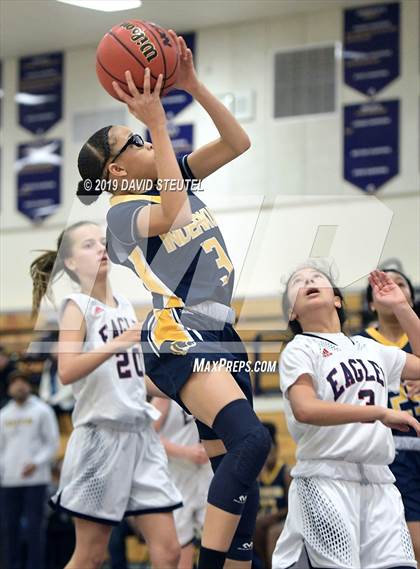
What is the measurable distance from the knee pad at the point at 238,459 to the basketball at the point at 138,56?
1.39m

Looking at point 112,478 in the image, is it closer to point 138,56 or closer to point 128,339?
point 128,339

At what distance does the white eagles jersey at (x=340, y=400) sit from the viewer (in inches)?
162

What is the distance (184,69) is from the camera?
431cm

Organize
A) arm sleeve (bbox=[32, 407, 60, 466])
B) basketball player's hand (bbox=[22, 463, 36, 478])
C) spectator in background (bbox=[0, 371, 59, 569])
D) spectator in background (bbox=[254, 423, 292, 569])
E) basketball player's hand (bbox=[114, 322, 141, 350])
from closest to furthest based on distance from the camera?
basketball player's hand (bbox=[114, 322, 141, 350]), spectator in background (bbox=[254, 423, 292, 569]), spectator in background (bbox=[0, 371, 59, 569]), basketball player's hand (bbox=[22, 463, 36, 478]), arm sleeve (bbox=[32, 407, 60, 466])

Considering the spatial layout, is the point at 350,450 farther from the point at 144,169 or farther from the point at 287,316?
the point at 144,169

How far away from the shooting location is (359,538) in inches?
158

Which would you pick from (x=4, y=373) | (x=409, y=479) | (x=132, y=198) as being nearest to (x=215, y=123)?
(x=132, y=198)

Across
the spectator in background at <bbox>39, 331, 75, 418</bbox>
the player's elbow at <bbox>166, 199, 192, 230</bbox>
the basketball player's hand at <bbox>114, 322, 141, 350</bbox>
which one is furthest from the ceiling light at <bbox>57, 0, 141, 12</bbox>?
the spectator in background at <bbox>39, 331, 75, 418</bbox>

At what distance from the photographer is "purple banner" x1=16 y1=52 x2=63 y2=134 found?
31.4 ft

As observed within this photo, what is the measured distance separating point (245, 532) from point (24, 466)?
5784 mm

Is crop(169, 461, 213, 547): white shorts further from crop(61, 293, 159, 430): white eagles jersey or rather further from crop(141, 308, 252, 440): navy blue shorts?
crop(141, 308, 252, 440): navy blue shorts

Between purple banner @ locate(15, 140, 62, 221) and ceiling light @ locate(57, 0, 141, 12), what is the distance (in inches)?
208

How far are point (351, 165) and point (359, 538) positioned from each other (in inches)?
269

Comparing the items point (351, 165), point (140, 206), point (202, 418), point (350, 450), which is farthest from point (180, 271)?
point (351, 165)
